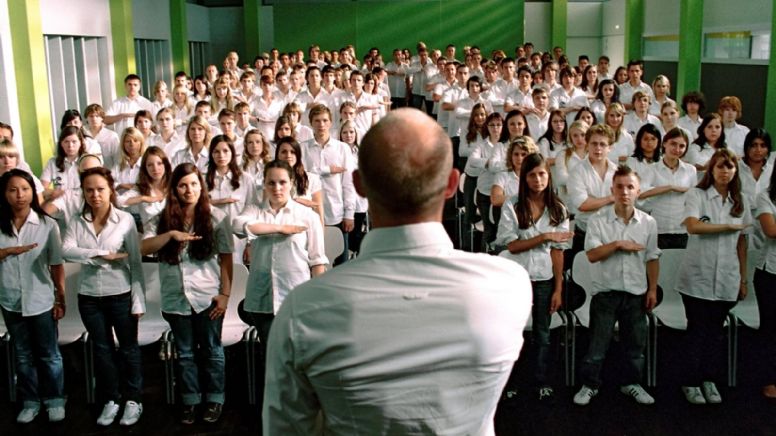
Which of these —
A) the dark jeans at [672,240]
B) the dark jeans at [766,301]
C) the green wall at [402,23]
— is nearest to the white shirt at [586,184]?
the dark jeans at [672,240]

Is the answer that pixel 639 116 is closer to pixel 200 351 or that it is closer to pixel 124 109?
pixel 200 351

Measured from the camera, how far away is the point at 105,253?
4688mm

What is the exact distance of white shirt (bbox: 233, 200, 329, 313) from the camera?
477cm

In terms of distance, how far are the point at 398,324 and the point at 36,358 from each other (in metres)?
4.23

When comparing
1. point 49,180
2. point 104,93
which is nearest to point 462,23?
point 104,93

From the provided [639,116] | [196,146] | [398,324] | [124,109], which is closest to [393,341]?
[398,324]

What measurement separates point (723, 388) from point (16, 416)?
4576 mm

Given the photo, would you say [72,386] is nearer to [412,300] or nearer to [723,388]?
[723,388]

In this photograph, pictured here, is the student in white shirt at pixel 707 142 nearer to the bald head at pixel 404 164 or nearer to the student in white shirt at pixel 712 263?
the student in white shirt at pixel 712 263

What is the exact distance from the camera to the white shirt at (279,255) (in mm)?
4773

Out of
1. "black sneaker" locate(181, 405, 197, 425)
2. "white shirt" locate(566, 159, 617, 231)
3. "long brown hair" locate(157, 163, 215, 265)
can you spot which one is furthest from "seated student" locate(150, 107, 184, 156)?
"white shirt" locate(566, 159, 617, 231)

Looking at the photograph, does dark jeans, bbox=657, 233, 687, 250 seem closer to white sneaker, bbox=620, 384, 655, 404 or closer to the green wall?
white sneaker, bbox=620, 384, 655, 404

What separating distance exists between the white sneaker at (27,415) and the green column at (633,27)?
15415 millimetres

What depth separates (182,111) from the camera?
1010cm
